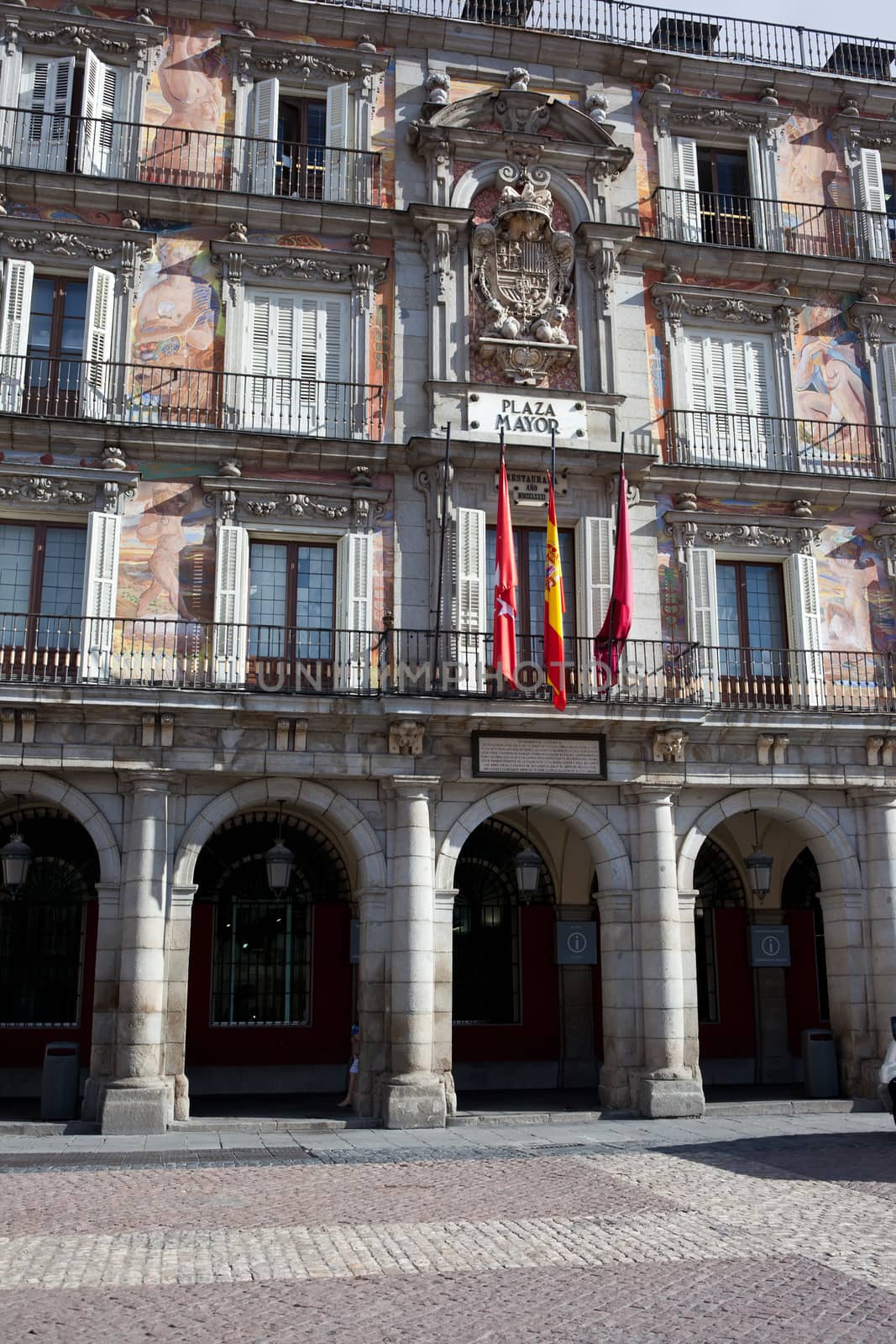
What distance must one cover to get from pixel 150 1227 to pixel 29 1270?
1.58 metres

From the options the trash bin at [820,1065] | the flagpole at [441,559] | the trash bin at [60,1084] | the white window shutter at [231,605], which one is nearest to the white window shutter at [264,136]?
the flagpole at [441,559]

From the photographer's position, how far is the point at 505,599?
55.3 ft

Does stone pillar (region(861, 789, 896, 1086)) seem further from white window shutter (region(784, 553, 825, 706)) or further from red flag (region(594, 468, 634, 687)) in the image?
red flag (region(594, 468, 634, 687))

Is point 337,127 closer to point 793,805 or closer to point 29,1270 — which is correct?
point 793,805

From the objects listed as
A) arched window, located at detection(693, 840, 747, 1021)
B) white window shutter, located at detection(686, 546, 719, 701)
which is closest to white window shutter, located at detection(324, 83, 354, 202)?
white window shutter, located at detection(686, 546, 719, 701)

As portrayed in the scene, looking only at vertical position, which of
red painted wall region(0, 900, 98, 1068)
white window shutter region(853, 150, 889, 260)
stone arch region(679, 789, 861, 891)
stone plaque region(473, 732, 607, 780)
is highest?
white window shutter region(853, 150, 889, 260)

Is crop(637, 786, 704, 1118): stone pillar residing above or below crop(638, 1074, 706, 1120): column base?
above

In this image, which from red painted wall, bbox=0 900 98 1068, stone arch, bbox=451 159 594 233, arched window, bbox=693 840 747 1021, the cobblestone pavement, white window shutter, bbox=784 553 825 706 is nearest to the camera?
the cobblestone pavement

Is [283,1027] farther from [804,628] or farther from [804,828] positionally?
[804,628]

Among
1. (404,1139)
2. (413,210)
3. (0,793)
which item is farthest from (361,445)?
(404,1139)

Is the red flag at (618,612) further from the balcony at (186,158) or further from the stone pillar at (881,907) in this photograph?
the balcony at (186,158)

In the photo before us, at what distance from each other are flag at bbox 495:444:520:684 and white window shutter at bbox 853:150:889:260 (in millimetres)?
8929

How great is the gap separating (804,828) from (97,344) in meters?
12.5

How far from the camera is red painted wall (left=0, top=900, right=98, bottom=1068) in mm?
18953
